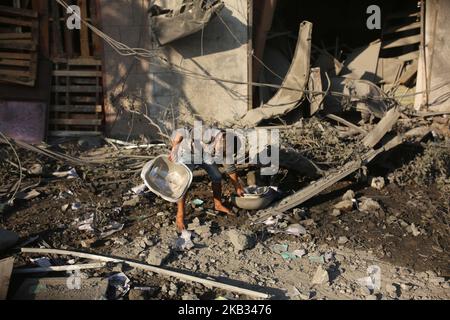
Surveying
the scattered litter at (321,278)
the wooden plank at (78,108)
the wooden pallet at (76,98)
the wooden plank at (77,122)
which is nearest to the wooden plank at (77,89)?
the wooden pallet at (76,98)

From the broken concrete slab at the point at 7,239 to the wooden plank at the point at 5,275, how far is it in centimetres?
60

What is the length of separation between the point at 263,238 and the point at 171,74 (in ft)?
11.3

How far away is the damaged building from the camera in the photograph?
4.87 meters

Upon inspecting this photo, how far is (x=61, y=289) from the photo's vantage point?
4402 millimetres

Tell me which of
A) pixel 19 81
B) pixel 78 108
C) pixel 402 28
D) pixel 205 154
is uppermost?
pixel 402 28

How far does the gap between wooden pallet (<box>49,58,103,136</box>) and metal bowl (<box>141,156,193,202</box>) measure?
2.78m

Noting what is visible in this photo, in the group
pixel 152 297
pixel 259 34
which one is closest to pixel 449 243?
pixel 152 297

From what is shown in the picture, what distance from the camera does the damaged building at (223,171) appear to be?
16.0ft

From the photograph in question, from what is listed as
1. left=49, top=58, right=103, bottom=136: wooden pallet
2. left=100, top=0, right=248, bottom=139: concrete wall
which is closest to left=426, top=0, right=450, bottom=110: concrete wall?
left=100, top=0, right=248, bottom=139: concrete wall

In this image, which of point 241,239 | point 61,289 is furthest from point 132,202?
point 61,289

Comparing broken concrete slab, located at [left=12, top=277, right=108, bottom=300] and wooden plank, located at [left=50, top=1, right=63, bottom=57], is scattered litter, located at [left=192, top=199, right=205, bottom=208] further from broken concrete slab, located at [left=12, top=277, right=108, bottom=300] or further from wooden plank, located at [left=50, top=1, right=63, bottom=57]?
wooden plank, located at [left=50, top=1, right=63, bottom=57]

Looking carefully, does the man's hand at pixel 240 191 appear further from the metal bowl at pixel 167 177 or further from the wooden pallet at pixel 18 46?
the wooden pallet at pixel 18 46

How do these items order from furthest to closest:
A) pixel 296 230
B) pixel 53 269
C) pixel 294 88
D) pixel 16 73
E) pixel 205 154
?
pixel 16 73 < pixel 294 88 < pixel 205 154 < pixel 296 230 < pixel 53 269

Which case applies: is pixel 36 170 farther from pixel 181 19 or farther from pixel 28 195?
pixel 181 19
